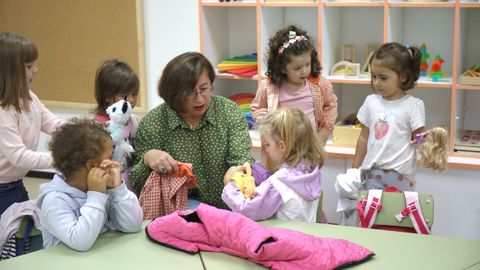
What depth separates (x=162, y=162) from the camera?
2.52 meters

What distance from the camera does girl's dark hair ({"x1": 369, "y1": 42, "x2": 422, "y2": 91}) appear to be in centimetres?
298

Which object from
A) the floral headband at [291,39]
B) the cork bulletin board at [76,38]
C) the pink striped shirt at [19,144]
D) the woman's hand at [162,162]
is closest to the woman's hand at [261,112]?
the floral headband at [291,39]

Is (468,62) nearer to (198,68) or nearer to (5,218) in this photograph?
(198,68)

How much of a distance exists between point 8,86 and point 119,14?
1.99m

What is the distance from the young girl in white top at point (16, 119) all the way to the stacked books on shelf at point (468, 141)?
2.18m

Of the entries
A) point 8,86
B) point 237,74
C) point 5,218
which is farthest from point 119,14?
point 5,218

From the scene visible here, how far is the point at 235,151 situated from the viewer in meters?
2.68

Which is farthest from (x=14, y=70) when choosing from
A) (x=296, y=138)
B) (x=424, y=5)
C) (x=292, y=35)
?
(x=424, y=5)

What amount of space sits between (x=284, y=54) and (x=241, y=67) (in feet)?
2.61

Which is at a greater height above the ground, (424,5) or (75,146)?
(424,5)

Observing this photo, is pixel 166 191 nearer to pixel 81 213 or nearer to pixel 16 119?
pixel 81 213

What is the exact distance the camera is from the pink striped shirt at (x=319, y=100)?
3.36 metres

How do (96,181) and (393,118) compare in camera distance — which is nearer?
(96,181)

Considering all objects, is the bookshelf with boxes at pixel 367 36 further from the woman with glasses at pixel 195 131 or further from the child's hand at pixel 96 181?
the child's hand at pixel 96 181
